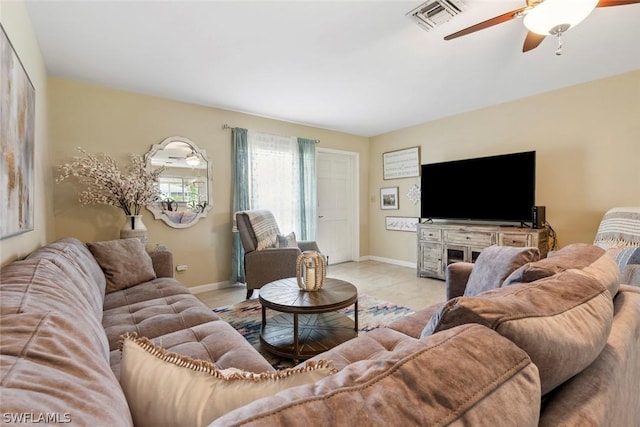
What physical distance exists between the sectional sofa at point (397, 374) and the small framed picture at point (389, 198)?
13.8 feet

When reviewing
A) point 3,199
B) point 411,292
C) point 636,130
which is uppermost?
point 636,130

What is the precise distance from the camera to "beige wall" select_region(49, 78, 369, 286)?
297cm

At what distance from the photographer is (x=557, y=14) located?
149 cm

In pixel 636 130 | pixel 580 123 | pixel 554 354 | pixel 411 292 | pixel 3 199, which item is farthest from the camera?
pixel 411 292

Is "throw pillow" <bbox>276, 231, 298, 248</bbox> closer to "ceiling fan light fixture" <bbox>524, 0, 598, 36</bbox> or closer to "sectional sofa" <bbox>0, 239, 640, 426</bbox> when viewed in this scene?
"sectional sofa" <bbox>0, 239, 640, 426</bbox>

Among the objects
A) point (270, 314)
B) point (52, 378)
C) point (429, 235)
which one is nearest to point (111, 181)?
point (270, 314)

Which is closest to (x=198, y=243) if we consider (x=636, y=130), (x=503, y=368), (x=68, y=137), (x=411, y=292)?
(x=68, y=137)

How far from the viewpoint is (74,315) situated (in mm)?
927

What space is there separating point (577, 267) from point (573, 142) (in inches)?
127

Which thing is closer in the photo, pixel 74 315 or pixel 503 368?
pixel 503 368

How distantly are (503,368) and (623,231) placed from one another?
328cm

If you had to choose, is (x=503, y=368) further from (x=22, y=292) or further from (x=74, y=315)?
(x=22, y=292)

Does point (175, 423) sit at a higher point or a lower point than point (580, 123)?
lower

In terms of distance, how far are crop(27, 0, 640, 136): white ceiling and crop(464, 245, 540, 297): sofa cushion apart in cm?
166
